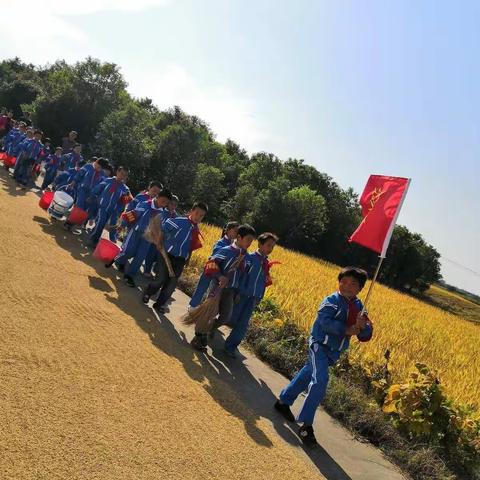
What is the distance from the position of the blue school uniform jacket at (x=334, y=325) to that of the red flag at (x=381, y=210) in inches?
38.5

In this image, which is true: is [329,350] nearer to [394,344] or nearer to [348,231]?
[394,344]

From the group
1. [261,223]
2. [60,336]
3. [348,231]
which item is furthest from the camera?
[348,231]

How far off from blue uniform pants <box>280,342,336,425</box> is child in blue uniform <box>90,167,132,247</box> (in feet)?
19.8

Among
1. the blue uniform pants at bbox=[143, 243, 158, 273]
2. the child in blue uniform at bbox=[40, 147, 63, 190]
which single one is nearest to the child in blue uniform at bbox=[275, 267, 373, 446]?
the blue uniform pants at bbox=[143, 243, 158, 273]

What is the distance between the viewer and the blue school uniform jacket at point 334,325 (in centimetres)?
493

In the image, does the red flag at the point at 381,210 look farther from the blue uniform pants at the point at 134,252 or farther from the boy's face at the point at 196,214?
the blue uniform pants at the point at 134,252

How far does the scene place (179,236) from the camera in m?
7.13

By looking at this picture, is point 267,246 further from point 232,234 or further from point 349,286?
point 349,286

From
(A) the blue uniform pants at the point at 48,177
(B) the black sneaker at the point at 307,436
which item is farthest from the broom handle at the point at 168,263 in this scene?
(A) the blue uniform pants at the point at 48,177

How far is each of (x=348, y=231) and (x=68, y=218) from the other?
3885 centimetres

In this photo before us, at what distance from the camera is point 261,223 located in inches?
1419

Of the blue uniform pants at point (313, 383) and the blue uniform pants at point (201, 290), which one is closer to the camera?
the blue uniform pants at point (313, 383)

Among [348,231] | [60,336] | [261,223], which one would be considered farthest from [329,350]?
[348,231]

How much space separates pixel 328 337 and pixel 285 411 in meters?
1.03
